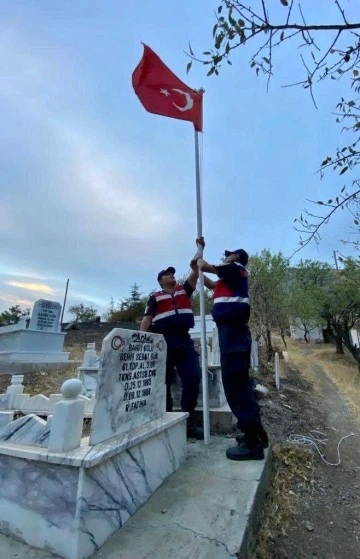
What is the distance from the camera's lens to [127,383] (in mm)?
2273

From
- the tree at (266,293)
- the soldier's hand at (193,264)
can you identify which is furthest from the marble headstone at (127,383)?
the tree at (266,293)

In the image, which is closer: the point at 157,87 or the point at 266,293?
the point at 157,87

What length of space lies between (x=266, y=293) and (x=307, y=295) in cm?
559

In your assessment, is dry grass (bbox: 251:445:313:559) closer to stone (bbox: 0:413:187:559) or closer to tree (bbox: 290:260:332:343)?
stone (bbox: 0:413:187:559)

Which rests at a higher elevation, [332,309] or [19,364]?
[332,309]

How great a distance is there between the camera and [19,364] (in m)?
8.42

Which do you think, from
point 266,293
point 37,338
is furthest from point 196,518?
point 266,293

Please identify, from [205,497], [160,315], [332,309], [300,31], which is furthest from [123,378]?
[332,309]

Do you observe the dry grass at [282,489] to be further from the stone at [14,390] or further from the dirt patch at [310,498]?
the stone at [14,390]

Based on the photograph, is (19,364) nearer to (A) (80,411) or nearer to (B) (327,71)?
(A) (80,411)

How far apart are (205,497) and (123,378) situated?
1016mm

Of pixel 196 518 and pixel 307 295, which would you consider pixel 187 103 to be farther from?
pixel 307 295

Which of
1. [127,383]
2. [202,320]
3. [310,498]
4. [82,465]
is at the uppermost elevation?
[202,320]

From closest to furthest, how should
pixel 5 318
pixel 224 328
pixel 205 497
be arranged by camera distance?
pixel 205 497, pixel 224 328, pixel 5 318
